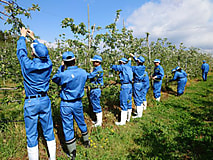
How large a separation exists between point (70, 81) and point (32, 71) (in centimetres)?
78

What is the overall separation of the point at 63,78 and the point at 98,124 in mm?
2343

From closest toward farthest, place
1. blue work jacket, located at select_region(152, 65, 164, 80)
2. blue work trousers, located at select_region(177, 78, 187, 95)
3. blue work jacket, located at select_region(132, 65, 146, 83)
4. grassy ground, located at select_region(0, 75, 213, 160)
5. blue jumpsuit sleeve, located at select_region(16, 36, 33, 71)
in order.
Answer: blue jumpsuit sleeve, located at select_region(16, 36, 33, 71) < grassy ground, located at select_region(0, 75, 213, 160) < blue work jacket, located at select_region(132, 65, 146, 83) < blue work jacket, located at select_region(152, 65, 164, 80) < blue work trousers, located at select_region(177, 78, 187, 95)

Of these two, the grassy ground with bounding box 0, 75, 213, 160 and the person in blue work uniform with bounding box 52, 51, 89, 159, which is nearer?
the person in blue work uniform with bounding box 52, 51, 89, 159

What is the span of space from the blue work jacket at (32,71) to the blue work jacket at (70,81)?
32cm

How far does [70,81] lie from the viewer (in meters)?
2.98

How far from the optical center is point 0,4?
253 centimetres

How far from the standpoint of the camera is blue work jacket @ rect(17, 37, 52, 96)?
247 cm

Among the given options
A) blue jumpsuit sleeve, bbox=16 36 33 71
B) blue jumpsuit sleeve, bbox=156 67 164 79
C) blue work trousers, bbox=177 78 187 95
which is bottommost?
blue work trousers, bbox=177 78 187 95

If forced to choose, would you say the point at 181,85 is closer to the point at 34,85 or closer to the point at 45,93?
the point at 45,93

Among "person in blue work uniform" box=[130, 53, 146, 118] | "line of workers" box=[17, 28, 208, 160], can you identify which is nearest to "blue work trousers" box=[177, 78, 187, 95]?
"person in blue work uniform" box=[130, 53, 146, 118]

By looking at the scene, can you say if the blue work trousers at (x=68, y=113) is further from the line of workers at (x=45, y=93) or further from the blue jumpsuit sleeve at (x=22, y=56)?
the blue jumpsuit sleeve at (x=22, y=56)

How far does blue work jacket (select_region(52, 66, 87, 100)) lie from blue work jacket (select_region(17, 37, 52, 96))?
317 millimetres

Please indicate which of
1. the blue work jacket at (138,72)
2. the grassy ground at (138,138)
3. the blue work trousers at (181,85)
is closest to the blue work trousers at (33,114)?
the grassy ground at (138,138)

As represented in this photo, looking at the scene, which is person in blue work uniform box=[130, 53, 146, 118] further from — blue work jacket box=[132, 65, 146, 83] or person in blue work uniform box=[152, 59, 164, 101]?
person in blue work uniform box=[152, 59, 164, 101]
